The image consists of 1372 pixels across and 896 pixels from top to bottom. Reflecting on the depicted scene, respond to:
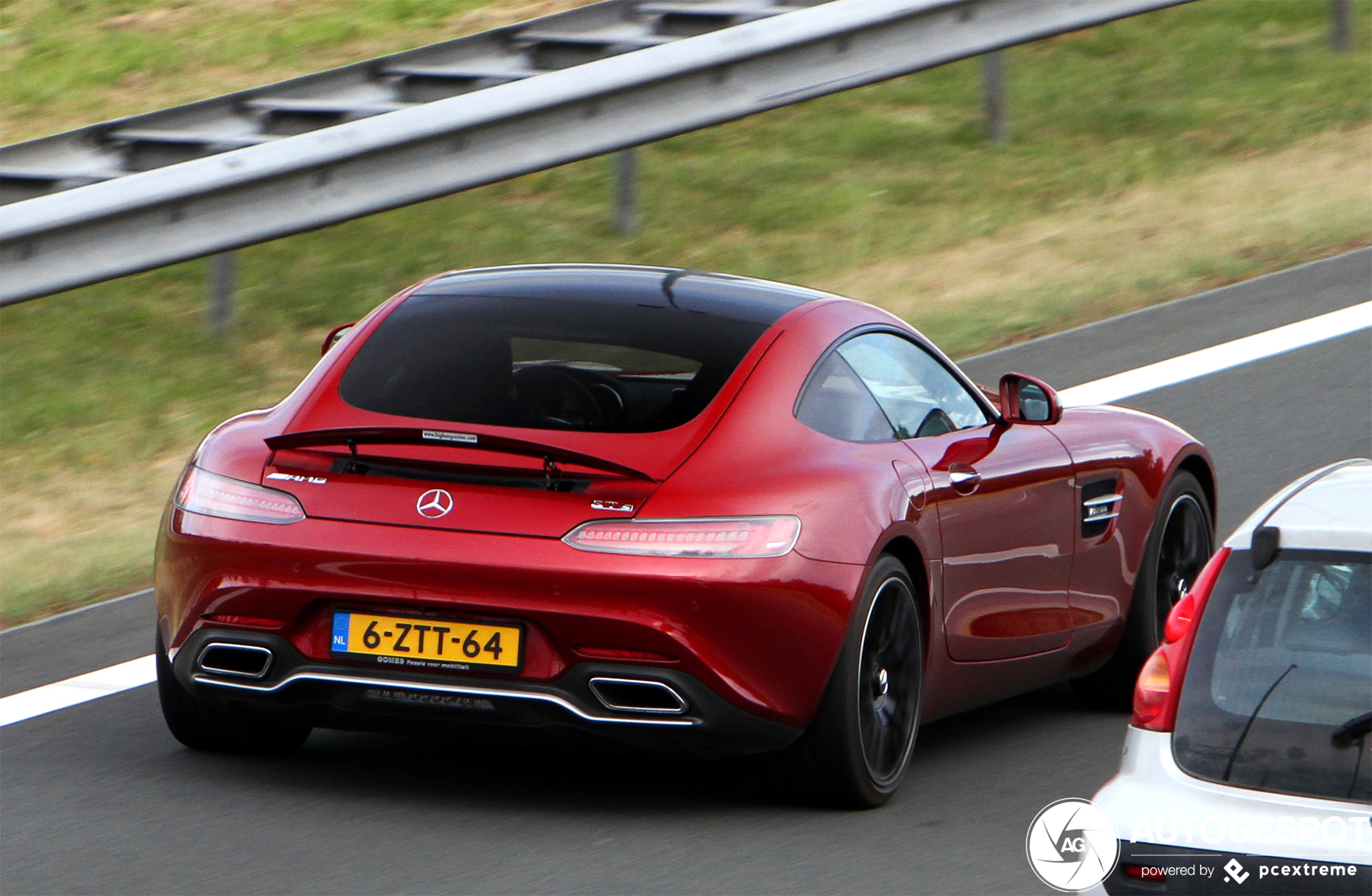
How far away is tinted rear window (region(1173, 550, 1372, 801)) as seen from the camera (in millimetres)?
3994

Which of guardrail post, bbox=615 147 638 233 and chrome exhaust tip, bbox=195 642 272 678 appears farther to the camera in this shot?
guardrail post, bbox=615 147 638 233

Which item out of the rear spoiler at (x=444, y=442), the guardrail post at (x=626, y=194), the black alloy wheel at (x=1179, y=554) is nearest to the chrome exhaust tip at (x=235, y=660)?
the rear spoiler at (x=444, y=442)

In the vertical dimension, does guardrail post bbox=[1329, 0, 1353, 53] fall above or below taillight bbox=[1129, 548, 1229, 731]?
below

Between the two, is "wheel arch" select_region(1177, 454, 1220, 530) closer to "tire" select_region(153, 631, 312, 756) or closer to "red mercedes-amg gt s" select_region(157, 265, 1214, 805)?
"red mercedes-amg gt s" select_region(157, 265, 1214, 805)

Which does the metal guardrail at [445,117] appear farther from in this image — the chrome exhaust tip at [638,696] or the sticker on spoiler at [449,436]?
the chrome exhaust tip at [638,696]

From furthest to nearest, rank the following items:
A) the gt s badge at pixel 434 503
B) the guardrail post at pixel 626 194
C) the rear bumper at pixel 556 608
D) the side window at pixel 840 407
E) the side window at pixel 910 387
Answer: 1. the guardrail post at pixel 626 194
2. the side window at pixel 910 387
3. the side window at pixel 840 407
4. the gt s badge at pixel 434 503
5. the rear bumper at pixel 556 608

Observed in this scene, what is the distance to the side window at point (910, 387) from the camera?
6523mm

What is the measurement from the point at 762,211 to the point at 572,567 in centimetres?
885

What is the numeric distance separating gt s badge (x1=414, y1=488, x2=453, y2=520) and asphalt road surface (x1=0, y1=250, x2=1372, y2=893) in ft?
2.28

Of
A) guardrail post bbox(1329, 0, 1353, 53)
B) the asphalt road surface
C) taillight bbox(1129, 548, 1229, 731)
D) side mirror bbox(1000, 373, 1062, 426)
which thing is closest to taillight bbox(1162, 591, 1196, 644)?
taillight bbox(1129, 548, 1229, 731)

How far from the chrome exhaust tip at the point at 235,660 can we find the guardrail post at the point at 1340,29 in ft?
44.6

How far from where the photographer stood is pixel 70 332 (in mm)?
11984

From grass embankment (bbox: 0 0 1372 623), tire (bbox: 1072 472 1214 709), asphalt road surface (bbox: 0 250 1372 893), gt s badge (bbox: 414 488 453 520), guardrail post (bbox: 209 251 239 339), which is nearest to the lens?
asphalt road surface (bbox: 0 250 1372 893)

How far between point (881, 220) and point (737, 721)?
8.82 metres
